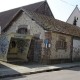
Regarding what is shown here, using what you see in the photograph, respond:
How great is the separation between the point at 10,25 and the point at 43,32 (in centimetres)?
590

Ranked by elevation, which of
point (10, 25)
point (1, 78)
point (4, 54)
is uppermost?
point (10, 25)

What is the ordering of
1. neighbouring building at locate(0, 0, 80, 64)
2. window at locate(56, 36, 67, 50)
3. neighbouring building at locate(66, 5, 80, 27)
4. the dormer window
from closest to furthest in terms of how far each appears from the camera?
neighbouring building at locate(0, 0, 80, 64)
window at locate(56, 36, 67, 50)
the dormer window
neighbouring building at locate(66, 5, 80, 27)

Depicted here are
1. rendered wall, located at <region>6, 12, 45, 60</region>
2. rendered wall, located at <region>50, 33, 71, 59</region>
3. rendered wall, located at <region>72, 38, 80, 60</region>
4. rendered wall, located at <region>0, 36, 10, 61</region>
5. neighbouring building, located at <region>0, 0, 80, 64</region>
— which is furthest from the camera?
rendered wall, located at <region>72, 38, 80, 60</region>

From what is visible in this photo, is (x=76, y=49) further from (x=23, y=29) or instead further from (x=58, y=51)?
(x=23, y=29)

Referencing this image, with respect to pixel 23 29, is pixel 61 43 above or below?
below

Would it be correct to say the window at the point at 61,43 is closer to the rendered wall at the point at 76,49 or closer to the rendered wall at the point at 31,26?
the rendered wall at the point at 31,26

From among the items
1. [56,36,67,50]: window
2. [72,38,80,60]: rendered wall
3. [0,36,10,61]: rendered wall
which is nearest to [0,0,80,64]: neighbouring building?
[56,36,67,50]: window

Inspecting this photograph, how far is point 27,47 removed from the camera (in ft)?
62.5

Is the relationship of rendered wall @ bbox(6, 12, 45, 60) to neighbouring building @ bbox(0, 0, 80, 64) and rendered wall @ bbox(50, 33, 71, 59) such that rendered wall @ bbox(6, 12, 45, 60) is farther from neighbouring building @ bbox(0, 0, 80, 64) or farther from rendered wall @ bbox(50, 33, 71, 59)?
rendered wall @ bbox(50, 33, 71, 59)

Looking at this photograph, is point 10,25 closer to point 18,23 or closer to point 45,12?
point 18,23

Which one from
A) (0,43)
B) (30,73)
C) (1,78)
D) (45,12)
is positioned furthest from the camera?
(45,12)

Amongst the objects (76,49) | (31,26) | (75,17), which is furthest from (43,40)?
(75,17)

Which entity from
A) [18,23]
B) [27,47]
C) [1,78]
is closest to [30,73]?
[1,78]

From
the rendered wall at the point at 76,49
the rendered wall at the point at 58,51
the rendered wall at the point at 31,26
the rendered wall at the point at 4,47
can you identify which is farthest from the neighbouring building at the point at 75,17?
the rendered wall at the point at 4,47
